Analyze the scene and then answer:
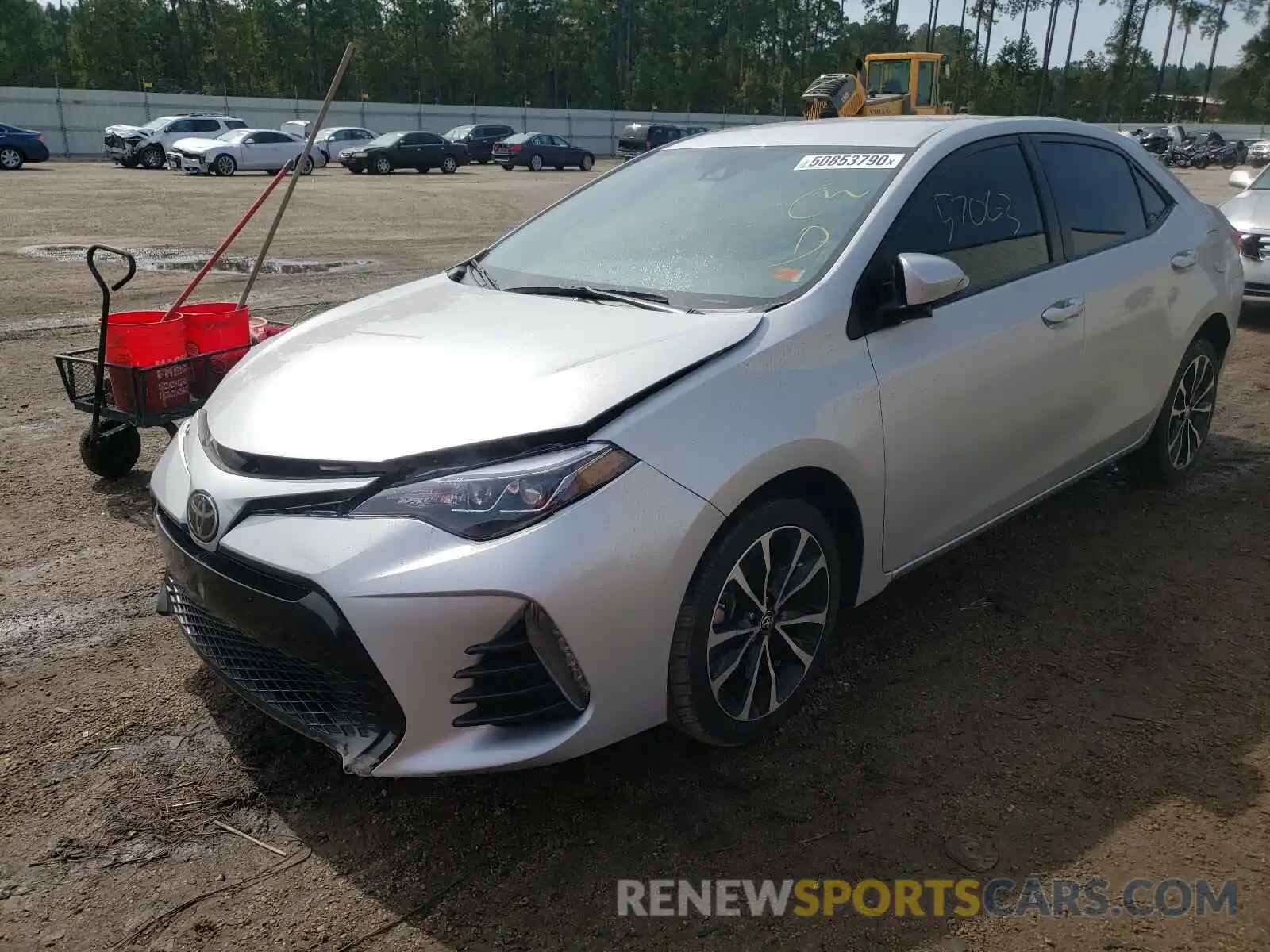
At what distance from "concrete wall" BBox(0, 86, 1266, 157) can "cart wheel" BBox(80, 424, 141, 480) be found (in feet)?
95.2

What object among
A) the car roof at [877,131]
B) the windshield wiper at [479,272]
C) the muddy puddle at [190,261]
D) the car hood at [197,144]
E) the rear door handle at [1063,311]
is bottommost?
the muddy puddle at [190,261]

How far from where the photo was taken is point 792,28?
338 ft

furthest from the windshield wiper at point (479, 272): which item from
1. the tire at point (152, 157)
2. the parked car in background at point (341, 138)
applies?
the parked car in background at point (341, 138)

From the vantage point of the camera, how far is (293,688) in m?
2.59

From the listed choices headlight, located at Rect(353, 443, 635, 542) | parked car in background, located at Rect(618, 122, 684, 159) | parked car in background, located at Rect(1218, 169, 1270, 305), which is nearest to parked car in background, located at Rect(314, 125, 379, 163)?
parked car in background, located at Rect(618, 122, 684, 159)

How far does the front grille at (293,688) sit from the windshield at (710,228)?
1520mm

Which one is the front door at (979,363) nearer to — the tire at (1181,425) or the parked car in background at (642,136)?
the tire at (1181,425)

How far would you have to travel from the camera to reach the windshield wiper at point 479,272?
3.72 metres

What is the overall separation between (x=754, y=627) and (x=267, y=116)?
54802 millimetres

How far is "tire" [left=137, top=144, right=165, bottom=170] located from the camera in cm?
3253

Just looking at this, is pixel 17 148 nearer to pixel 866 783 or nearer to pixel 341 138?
pixel 341 138

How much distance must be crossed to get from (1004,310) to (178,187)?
2491 centimetres

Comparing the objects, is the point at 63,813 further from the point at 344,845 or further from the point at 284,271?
the point at 284,271

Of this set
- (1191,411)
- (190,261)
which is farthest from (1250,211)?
(190,261)
